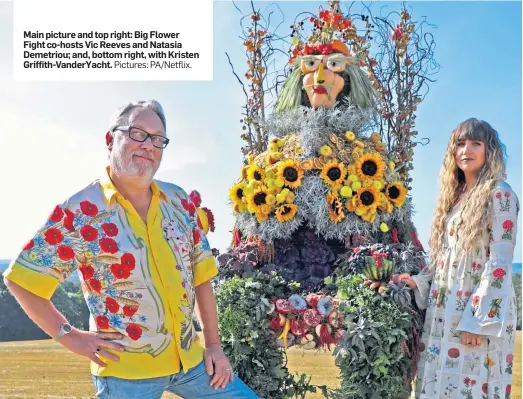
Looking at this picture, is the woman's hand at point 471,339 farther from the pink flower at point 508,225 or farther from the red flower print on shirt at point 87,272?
the red flower print on shirt at point 87,272

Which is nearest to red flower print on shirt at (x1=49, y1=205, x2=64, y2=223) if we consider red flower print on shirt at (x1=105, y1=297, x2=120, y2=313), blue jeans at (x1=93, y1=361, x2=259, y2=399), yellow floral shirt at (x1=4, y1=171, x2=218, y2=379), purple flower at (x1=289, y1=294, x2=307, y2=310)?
yellow floral shirt at (x1=4, y1=171, x2=218, y2=379)

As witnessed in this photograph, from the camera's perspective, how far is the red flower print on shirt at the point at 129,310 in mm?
2195

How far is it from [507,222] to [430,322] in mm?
700

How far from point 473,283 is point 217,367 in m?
1.48

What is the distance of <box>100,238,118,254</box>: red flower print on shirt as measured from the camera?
220 cm

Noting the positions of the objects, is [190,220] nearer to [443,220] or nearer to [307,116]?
[443,220]

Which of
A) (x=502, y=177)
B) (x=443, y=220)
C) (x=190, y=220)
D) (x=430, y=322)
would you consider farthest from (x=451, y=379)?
(x=190, y=220)

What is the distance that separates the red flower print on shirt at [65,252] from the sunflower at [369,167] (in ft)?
7.53

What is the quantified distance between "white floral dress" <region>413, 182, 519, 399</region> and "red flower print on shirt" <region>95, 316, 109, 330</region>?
1807mm

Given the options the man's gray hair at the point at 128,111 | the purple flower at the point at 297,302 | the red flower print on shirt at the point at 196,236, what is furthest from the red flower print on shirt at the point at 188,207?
the purple flower at the point at 297,302

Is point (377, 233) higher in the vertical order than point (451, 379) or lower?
higher

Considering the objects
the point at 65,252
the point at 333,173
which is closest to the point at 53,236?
the point at 65,252

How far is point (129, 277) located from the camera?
220 cm

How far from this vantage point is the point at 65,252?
2195 mm
